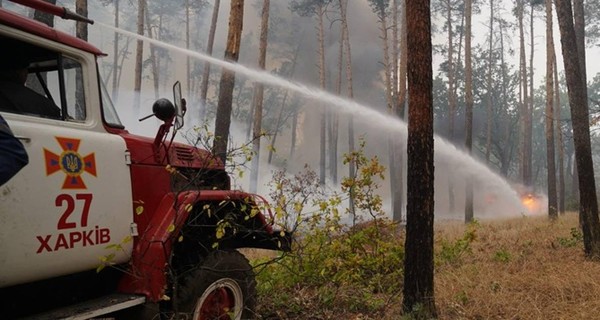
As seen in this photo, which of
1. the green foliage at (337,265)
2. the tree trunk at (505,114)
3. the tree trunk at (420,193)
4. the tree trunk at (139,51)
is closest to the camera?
the tree trunk at (420,193)

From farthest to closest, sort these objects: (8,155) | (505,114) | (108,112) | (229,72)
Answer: (505,114) < (229,72) < (108,112) < (8,155)

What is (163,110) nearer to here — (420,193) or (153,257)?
(153,257)

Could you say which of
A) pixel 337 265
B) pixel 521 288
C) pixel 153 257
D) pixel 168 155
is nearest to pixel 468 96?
pixel 521 288

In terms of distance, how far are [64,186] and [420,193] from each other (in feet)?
10.9

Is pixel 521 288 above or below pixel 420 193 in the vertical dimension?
below

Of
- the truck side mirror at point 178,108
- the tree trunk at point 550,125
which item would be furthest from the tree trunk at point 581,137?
the tree trunk at point 550,125

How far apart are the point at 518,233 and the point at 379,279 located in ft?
24.2

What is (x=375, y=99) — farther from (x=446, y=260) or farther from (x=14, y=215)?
(x=14, y=215)

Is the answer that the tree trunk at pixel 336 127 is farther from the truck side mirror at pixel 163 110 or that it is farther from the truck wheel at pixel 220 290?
the truck side mirror at pixel 163 110

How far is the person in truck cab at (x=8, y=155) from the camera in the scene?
1981 mm

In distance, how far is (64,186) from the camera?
9.74 ft

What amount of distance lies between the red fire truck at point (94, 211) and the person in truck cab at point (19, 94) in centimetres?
1

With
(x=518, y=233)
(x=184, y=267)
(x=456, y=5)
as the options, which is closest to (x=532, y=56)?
(x=456, y=5)

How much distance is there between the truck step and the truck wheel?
1.45 feet
